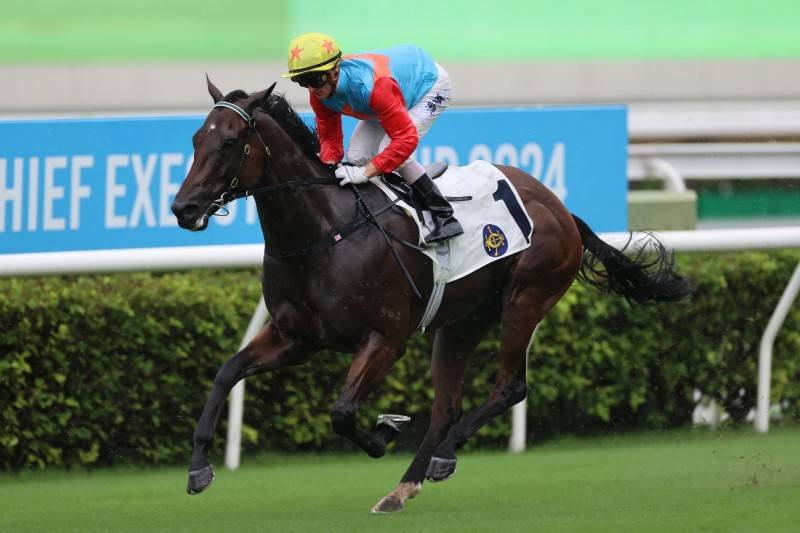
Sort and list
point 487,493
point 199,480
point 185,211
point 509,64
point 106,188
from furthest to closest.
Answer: point 509,64
point 106,188
point 487,493
point 199,480
point 185,211

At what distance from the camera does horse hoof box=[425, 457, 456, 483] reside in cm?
486

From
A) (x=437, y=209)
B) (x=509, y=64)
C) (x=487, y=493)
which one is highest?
(x=437, y=209)

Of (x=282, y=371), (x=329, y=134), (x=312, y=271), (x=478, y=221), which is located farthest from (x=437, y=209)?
(x=282, y=371)

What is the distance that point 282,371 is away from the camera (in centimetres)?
607

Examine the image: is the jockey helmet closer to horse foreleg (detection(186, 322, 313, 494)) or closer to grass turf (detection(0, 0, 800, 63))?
horse foreleg (detection(186, 322, 313, 494))

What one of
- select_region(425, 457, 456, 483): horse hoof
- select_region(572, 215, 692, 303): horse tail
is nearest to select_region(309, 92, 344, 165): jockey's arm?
select_region(425, 457, 456, 483): horse hoof

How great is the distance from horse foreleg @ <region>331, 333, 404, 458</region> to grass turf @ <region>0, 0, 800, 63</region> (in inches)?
212

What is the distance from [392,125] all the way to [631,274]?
4.78 ft

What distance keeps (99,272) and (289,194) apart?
1375 millimetres

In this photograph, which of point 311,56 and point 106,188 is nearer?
point 311,56

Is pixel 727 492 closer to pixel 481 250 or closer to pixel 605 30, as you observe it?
pixel 481 250

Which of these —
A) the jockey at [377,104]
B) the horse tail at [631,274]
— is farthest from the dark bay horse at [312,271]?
the horse tail at [631,274]

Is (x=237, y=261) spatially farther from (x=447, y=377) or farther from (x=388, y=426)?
(x=388, y=426)

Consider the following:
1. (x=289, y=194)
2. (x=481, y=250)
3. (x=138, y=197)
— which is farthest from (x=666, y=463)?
(x=138, y=197)
